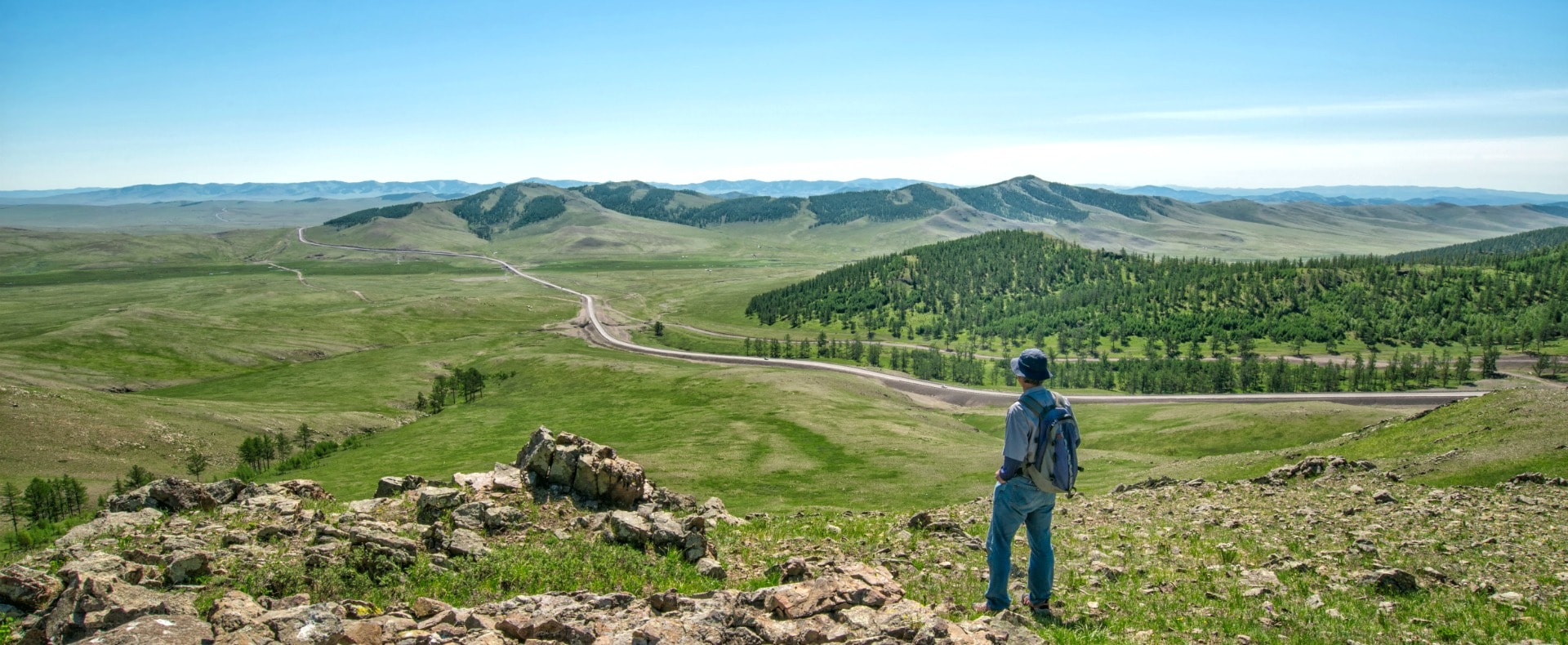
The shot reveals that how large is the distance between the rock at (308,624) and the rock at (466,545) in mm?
5636

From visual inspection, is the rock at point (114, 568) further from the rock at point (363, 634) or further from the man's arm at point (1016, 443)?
the man's arm at point (1016, 443)

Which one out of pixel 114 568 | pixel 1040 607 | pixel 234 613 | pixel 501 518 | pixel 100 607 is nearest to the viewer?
pixel 100 607

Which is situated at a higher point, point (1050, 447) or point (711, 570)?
point (1050, 447)

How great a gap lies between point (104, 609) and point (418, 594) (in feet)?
19.1

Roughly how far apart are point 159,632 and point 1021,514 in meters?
16.4

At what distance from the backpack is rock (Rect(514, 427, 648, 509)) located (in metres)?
17.0

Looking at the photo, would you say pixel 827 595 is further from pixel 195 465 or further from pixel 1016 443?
pixel 195 465

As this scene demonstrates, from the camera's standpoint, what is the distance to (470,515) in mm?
23469

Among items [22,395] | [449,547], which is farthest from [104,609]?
[22,395]

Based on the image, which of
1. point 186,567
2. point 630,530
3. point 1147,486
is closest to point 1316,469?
point 1147,486

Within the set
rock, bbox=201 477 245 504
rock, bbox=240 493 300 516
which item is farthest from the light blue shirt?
rock, bbox=201 477 245 504

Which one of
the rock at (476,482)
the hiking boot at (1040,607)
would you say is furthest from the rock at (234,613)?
the hiking boot at (1040,607)

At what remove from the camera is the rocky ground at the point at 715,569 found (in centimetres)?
1406

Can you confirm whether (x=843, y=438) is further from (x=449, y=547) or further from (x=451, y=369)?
(x=451, y=369)
